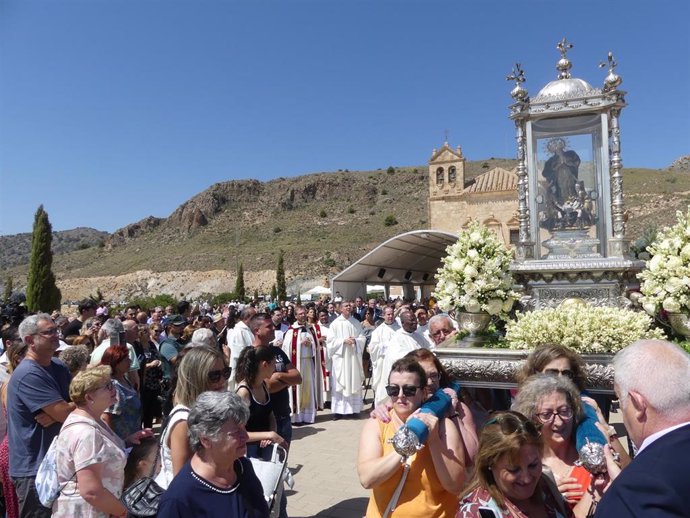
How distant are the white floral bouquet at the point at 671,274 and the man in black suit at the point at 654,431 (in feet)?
9.67

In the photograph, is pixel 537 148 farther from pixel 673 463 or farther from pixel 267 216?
pixel 267 216

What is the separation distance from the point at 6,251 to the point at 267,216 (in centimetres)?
10765

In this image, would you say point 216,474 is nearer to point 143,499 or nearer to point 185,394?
point 143,499

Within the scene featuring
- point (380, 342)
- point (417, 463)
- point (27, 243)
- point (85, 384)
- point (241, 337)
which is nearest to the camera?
A: point (417, 463)

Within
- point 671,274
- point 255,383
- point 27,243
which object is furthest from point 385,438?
point 27,243

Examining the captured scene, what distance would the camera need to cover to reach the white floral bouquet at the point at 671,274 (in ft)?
14.9

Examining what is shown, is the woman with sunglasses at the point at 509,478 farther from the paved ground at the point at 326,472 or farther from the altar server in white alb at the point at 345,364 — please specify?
the altar server in white alb at the point at 345,364

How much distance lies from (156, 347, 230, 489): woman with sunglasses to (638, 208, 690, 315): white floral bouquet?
372 cm

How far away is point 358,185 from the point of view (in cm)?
10844

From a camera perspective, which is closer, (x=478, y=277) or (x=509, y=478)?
(x=509, y=478)

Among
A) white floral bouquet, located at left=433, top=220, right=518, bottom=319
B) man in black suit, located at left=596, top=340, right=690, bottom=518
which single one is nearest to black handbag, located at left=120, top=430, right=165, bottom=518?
man in black suit, located at left=596, top=340, right=690, bottom=518

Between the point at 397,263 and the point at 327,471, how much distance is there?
604 inches

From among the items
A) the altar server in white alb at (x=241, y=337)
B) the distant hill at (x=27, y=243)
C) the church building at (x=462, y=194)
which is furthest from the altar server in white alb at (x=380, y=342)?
the distant hill at (x=27, y=243)

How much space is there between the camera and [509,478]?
2.19 m
